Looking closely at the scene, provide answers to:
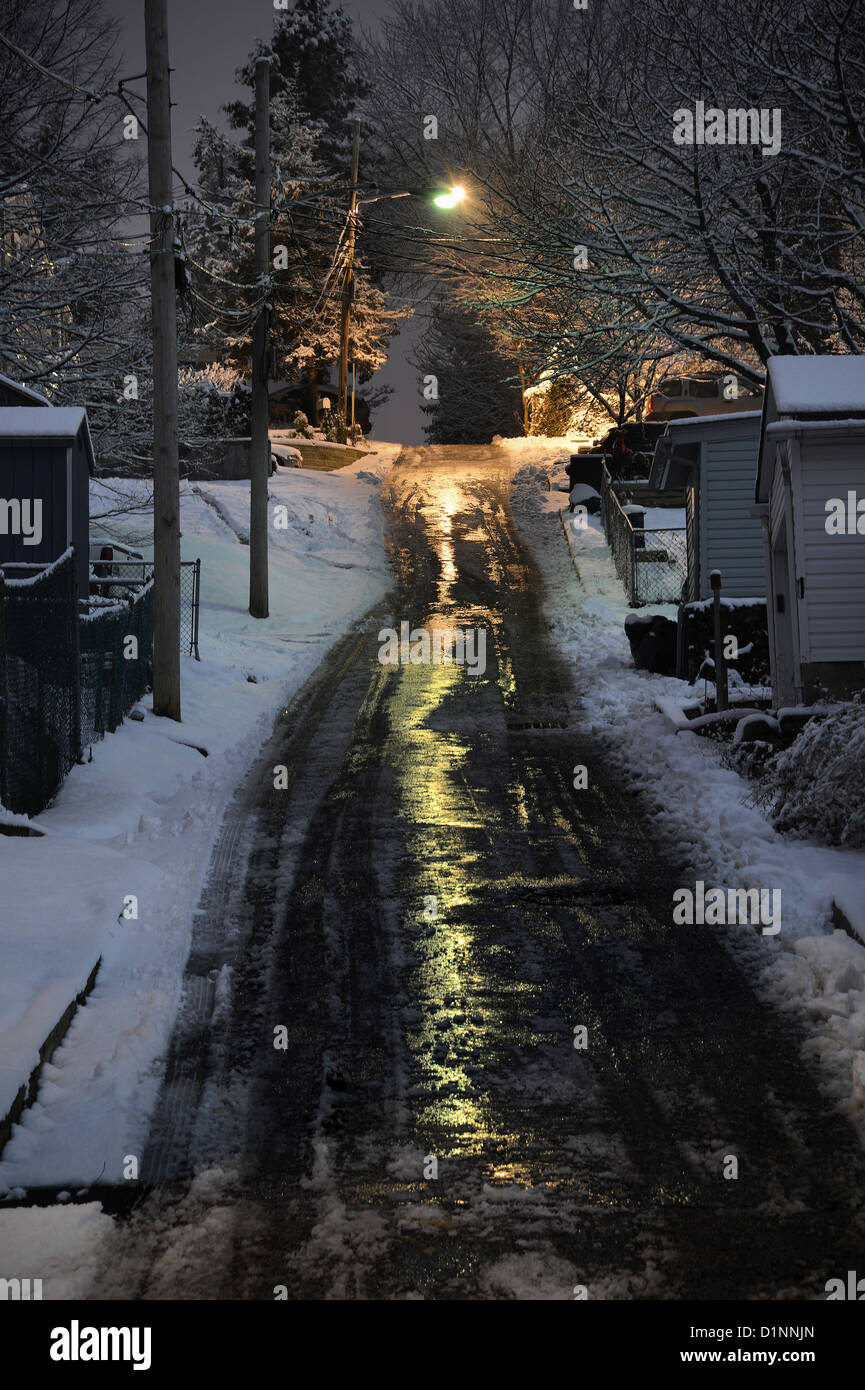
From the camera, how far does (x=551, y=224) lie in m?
17.0

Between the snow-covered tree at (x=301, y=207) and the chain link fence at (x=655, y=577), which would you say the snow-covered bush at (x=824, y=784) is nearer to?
the chain link fence at (x=655, y=577)

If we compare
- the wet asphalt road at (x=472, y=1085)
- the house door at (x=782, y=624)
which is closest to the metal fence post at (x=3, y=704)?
the wet asphalt road at (x=472, y=1085)

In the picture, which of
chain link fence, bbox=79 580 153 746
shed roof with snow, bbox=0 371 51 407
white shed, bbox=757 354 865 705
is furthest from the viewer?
shed roof with snow, bbox=0 371 51 407

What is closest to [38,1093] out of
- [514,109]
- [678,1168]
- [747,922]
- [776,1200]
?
[678,1168]

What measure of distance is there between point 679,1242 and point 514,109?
4253 centimetres

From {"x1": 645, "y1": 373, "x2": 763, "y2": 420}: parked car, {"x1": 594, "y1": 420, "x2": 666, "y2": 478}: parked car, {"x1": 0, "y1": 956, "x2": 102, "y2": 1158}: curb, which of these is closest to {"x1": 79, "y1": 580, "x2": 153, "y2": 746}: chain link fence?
{"x1": 0, "y1": 956, "x2": 102, "y2": 1158}: curb

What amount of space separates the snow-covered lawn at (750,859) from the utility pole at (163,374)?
508 centimetres

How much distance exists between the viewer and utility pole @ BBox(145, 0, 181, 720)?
535 inches

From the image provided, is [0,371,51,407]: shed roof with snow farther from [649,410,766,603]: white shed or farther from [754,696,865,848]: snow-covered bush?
[754,696,865,848]: snow-covered bush

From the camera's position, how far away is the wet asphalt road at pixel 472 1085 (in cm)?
442

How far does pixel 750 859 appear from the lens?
9133mm

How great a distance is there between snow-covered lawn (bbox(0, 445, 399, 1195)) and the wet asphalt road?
8.8 inches
